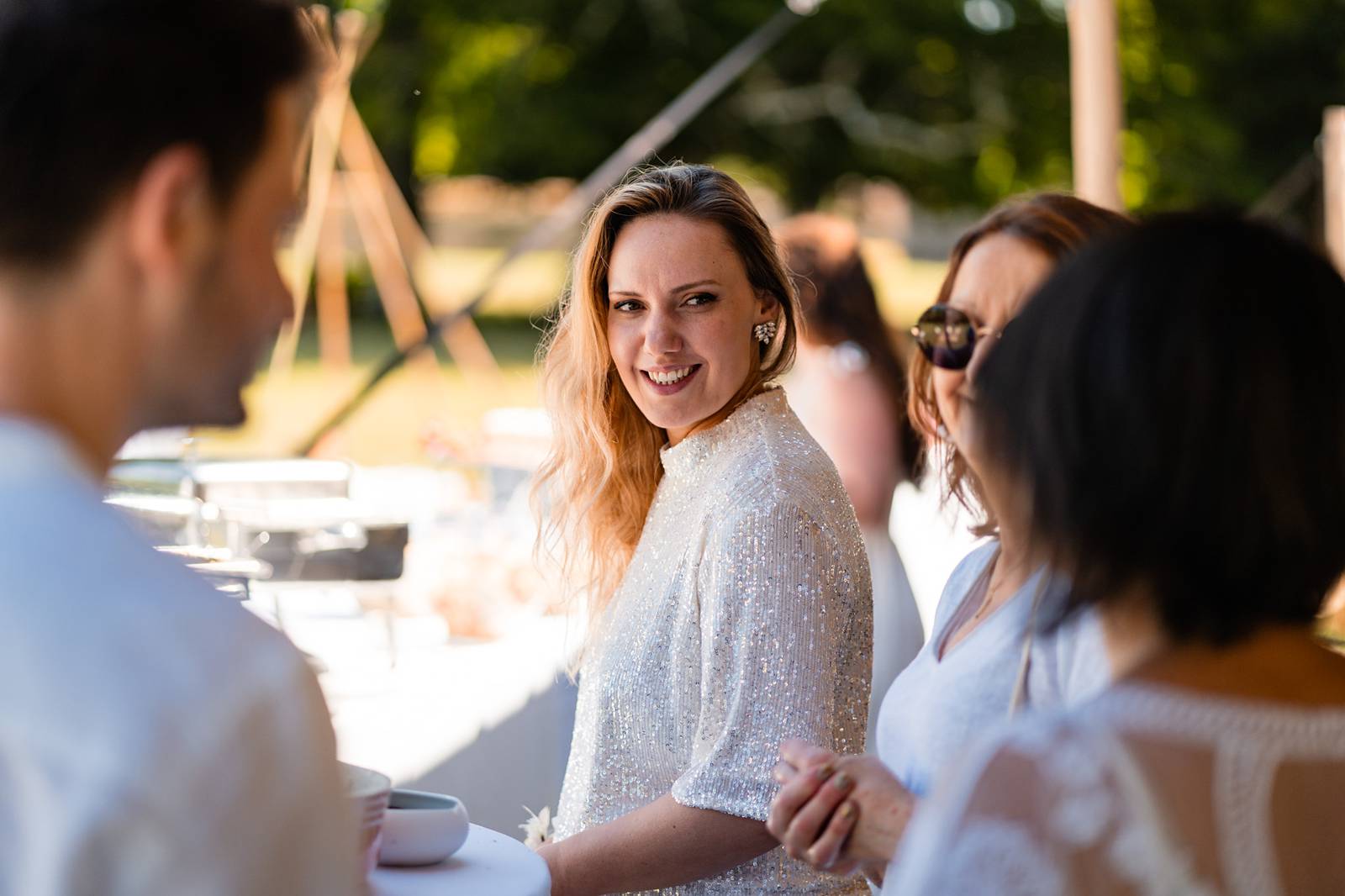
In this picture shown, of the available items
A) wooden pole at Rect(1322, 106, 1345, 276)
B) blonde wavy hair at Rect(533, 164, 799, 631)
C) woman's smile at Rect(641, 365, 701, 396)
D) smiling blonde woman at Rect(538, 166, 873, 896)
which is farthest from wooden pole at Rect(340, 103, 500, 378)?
woman's smile at Rect(641, 365, 701, 396)

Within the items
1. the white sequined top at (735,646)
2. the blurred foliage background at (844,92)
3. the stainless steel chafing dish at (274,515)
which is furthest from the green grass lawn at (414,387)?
the blurred foliage background at (844,92)

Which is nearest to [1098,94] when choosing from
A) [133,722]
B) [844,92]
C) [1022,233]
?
[1022,233]

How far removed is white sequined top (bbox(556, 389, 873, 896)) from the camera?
1767 millimetres

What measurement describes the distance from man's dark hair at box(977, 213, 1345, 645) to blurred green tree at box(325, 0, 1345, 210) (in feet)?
57.4

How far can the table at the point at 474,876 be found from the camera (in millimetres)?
1472

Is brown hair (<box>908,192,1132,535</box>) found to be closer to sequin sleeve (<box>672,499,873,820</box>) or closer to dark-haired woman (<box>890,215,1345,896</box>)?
sequin sleeve (<box>672,499,873,820</box>)

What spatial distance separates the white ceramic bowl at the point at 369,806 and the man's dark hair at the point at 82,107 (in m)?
0.71

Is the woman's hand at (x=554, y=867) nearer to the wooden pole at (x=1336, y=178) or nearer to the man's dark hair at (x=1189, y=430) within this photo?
the man's dark hair at (x=1189, y=430)

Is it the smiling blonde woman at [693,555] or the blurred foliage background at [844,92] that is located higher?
the blurred foliage background at [844,92]

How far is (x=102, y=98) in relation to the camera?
0.75m

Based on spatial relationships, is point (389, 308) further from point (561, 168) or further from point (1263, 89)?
point (1263, 89)

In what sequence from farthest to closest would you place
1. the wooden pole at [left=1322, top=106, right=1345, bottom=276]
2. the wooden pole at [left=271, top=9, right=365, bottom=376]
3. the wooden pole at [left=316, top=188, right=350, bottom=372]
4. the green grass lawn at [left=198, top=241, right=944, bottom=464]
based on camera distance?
the wooden pole at [left=316, top=188, right=350, bottom=372], the green grass lawn at [left=198, top=241, right=944, bottom=464], the wooden pole at [left=271, top=9, right=365, bottom=376], the wooden pole at [left=1322, top=106, right=1345, bottom=276]

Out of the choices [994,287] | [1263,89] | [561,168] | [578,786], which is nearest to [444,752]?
[578,786]

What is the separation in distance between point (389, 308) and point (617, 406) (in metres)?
6.91
